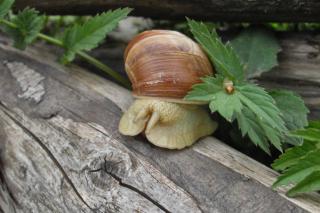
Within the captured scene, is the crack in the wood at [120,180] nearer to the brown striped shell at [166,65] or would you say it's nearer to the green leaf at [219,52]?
the brown striped shell at [166,65]

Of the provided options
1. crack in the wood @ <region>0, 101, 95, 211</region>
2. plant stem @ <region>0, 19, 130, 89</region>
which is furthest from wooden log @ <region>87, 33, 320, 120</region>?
crack in the wood @ <region>0, 101, 95, 211</region>

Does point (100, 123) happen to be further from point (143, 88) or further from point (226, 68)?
point (226, 68)

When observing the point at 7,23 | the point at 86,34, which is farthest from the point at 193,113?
the point at 7,23

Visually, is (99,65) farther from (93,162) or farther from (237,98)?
(237,98)

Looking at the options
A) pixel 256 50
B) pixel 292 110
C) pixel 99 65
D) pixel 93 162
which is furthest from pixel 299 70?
pixel 93 162

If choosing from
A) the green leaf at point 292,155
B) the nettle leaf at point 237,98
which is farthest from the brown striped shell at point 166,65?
the green leaf at point 292,155
